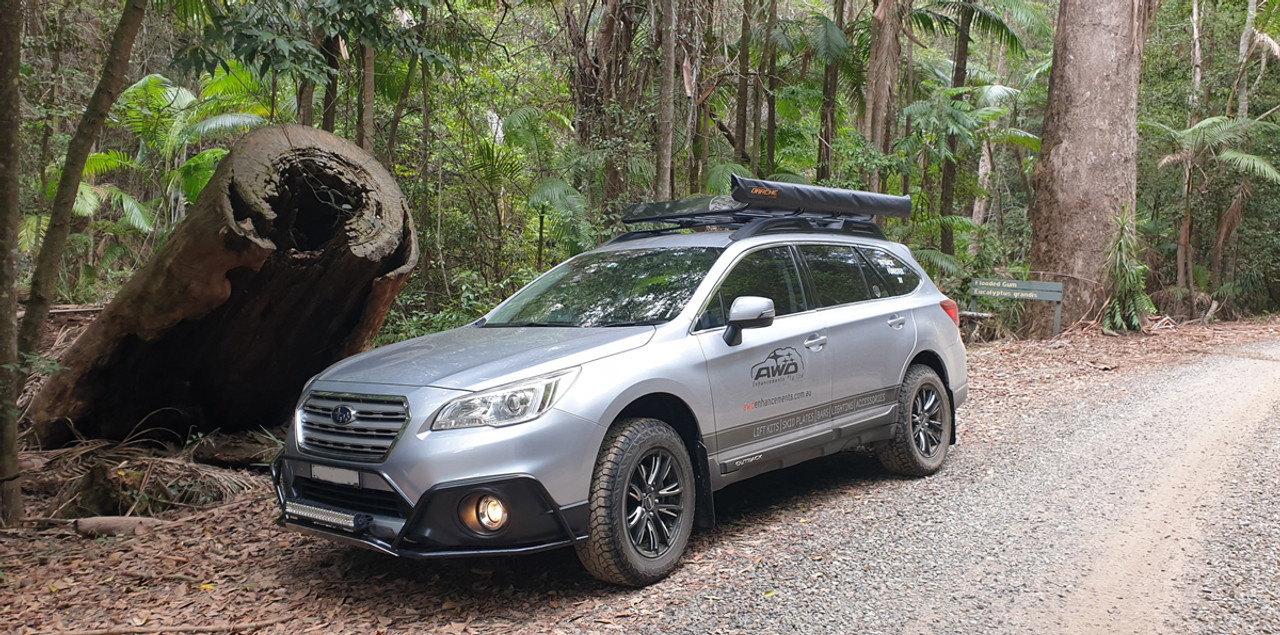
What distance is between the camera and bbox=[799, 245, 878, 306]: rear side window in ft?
19.8

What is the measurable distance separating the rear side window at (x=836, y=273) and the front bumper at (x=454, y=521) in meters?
2.62

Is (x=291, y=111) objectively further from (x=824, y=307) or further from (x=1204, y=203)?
(x=1204, y=203)

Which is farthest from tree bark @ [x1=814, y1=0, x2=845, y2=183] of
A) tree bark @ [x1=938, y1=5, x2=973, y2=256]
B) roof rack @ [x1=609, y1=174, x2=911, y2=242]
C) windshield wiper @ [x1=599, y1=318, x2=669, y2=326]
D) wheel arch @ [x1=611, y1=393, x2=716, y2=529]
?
wheel arch @ [x1=611, y1=393, x2=716, y2=529]

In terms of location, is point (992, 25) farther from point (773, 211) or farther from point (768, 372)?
point (768, 372)

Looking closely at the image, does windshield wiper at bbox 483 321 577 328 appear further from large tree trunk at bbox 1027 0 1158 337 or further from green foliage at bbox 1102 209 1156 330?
green foliage at bbox 1102 209 1156 330

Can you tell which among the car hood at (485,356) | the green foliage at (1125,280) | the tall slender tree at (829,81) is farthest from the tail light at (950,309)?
the tall slender tree at (829,81)

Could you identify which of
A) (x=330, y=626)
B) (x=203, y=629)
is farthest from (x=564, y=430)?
(x=203, y=629)

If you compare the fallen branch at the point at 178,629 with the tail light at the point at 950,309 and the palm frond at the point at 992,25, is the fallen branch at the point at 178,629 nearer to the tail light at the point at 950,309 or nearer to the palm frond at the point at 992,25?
the tail light at the point at 950,309

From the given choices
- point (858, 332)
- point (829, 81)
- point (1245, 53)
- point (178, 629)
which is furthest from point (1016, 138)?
point (178, 629)

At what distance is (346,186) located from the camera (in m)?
6.12

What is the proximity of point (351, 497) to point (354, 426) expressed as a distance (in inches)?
13.2

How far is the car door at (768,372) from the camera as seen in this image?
5027 millimetres

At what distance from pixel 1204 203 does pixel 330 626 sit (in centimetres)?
2309

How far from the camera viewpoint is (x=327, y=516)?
169 inches
